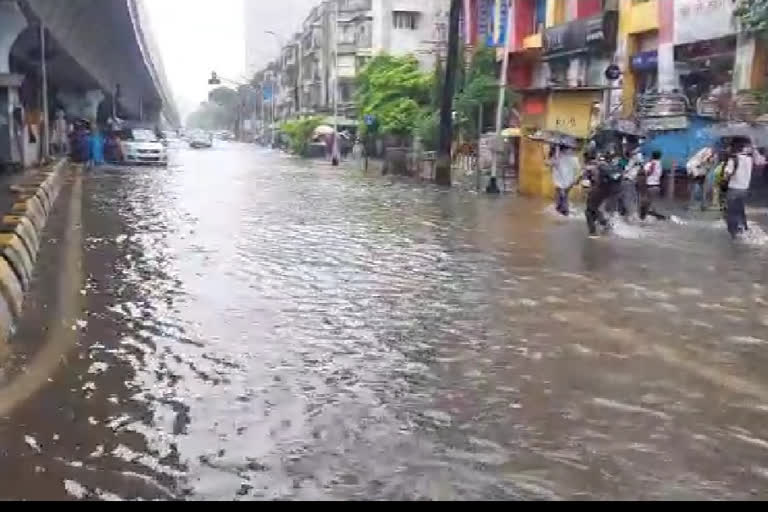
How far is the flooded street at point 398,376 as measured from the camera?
4.85 m

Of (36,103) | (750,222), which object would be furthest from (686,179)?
(36,103)

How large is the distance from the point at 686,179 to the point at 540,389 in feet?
60.2

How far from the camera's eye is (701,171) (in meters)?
21.3

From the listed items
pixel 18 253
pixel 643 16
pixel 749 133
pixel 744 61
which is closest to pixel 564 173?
pixel 749 133

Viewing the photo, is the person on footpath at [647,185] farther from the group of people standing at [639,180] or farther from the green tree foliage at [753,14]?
the green tree foliage at [753,14]

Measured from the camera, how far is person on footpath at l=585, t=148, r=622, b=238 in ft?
51.9

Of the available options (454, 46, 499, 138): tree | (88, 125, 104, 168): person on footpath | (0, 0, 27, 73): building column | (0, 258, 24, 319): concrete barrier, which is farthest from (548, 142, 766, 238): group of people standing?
(88, 125, 104, 168): person on footpath

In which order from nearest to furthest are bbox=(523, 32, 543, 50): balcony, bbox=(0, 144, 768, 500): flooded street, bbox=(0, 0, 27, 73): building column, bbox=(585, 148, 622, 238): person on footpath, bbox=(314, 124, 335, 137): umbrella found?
bbox=(0, 144, 768, 500): flooded street → bbox=(585, 148, 622, 238): person on footpath → bbox=(0, 0, 27, 73): building column → bbox=(523, 32, 543, 50): balcony → bbox=(314, 124, 335, 137): umbrella

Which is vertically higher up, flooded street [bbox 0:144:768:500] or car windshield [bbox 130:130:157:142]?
car windshield [bbox 130:130:157:142]

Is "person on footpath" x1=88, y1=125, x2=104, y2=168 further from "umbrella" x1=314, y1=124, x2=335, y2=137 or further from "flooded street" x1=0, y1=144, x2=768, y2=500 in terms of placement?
"flooded street" x1=0, y1=144, x2=768, y2=500

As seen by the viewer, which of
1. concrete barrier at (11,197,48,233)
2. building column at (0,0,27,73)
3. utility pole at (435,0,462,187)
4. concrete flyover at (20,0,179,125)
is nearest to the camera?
concrete barrier at (11,197,48,233)

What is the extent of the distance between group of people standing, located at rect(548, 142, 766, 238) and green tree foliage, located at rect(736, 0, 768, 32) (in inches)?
106

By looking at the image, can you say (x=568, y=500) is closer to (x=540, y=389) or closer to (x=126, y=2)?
(x=540, y=389)

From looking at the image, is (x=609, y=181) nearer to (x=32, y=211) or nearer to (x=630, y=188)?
(x=630, y=188)
